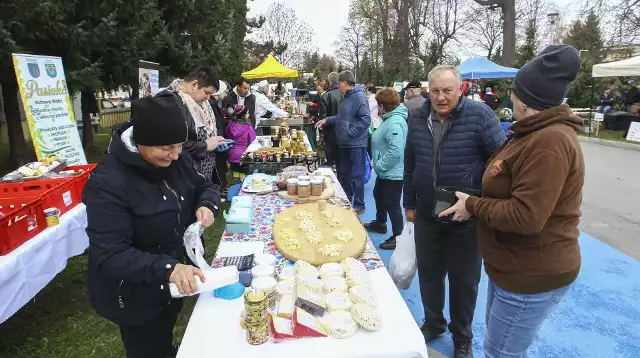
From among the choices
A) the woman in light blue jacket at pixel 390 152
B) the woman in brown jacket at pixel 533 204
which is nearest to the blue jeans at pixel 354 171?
the woman in light blue jacket at pixel 390 152

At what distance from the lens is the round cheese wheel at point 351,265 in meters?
1.72

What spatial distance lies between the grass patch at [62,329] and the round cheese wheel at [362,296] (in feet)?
5.77

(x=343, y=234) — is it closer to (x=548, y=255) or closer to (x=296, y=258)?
(x=296, y=258)

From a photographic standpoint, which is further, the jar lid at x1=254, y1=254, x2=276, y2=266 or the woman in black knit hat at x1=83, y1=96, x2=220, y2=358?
the jar lid at x1=254, y1=254, x2=276, y2=266

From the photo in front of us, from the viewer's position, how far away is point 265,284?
1532 mm

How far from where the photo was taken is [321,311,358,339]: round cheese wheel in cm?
136

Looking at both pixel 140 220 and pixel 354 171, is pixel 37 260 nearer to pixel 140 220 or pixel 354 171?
pixel 140 220

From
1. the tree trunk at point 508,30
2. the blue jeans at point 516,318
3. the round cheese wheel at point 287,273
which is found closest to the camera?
the blue jeans at point 516,318

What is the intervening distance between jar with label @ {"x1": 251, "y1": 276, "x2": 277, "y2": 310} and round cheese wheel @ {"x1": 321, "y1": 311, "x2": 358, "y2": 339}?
229 mm

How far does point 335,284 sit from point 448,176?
3.31 ft

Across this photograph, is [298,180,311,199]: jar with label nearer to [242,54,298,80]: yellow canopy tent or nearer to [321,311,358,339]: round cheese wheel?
[321,311,358,339]: round cheese wheel

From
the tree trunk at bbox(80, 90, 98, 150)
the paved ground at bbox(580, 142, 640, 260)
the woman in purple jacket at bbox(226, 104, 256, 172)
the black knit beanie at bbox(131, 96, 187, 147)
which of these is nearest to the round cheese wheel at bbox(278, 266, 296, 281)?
the black knit beanie at bbox(131, 96, 187, 147)

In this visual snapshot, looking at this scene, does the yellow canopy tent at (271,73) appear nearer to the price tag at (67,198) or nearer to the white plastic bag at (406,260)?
the price tag at (67,198)

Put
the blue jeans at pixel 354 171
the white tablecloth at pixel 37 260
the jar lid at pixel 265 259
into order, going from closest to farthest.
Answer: the jar lid at pixel 265 259 → the white tablecloth at pixel 37 260 → the blue jeans at pixel 354 171
